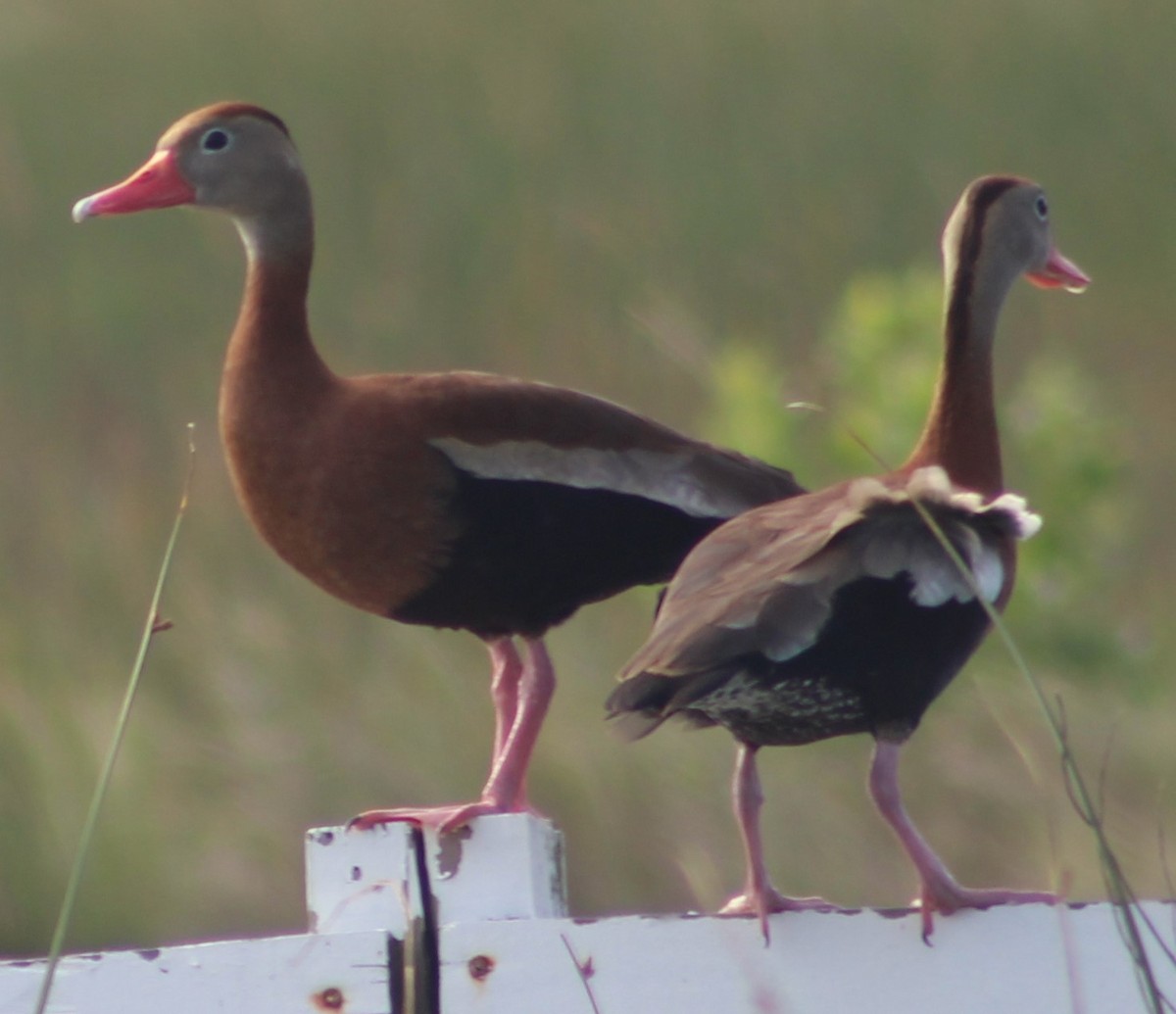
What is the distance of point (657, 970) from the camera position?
2.25m

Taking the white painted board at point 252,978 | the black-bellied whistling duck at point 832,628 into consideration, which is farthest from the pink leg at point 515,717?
the white painted board at point 252,978

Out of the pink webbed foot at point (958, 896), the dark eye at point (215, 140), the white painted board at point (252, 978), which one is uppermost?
the dark eye at point (215, 140)

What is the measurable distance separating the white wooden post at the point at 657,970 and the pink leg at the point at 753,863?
7 centimetres

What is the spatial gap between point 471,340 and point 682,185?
1484 millimetres

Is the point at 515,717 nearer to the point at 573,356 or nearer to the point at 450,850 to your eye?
the point at 450,850

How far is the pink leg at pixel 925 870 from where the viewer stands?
258 cm

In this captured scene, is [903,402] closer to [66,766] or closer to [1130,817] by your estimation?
[1130,817]

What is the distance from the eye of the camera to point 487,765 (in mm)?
5977

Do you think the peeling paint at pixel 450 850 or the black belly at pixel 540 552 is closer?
the peeling paint at pixel 450 850

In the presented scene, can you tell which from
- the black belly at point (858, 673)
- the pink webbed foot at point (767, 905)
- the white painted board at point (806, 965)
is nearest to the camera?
the white painted board at point (806, 965)

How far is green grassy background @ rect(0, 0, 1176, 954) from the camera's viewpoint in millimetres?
6086

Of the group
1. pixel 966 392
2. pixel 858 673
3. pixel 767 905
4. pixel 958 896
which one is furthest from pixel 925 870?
pixel 966 392

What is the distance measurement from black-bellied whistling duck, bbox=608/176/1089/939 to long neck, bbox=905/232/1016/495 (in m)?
0.21

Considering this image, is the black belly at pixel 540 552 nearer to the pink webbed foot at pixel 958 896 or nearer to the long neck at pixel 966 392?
the long neck at pixel 966 392
